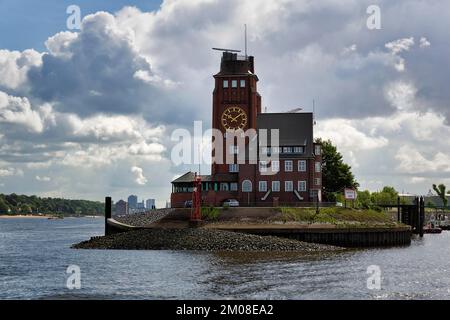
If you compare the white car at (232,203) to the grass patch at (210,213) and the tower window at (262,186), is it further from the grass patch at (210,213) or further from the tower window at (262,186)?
the grass patch at (210,213)

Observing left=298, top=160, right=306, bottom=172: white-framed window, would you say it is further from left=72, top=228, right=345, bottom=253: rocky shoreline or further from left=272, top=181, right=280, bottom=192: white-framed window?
left=72, top=228, right=345, bottom=253: rocky shoreline

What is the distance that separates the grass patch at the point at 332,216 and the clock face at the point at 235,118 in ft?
66.6

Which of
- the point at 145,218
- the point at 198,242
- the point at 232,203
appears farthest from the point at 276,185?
the point at 198,242

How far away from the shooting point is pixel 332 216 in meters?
87.4

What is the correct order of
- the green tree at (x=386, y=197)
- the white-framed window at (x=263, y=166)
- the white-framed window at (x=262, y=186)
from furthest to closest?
1. the green tree at (x=386, y=197)
2. the white-framed window at (x=263, y=166)
3. the white-framed window at (x=262, y=186)

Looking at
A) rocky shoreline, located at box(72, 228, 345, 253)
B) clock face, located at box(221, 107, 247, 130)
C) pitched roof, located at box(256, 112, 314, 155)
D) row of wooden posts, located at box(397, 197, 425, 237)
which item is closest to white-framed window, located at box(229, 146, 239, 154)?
clock face, located at box(221, 107, 247, 130)

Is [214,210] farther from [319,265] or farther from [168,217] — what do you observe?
[319,265]

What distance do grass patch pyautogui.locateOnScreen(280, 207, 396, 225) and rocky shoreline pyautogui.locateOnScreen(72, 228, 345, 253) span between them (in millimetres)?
7563

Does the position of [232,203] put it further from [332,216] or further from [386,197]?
[386,197]

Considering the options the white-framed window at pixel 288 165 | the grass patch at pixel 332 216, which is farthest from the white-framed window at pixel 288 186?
the grass patch at pixel 332 216

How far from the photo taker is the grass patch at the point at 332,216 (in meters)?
85.5

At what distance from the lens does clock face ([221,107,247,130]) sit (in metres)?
103

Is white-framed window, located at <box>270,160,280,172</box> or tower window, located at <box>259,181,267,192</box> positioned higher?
white-framed window, located at <box>270,160,280,172</box>
